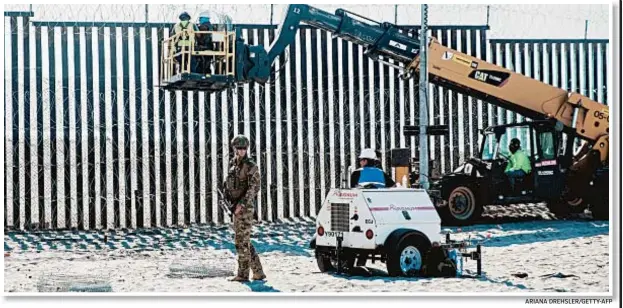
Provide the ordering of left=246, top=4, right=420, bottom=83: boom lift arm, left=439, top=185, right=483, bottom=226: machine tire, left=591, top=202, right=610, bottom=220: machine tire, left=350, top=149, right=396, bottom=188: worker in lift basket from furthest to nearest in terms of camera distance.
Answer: left=439, top=185, right=483, bottom=226: machine tire → left=591, top=202, right=610, bottom=220: machine tire → left=246, top=4, right=420, bottom=83: boom lift arm → left=350, top=149, right=396, bottom=188: worker in lift basket

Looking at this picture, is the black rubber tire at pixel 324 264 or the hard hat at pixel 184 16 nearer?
the black rubber tire at pixel 324 264

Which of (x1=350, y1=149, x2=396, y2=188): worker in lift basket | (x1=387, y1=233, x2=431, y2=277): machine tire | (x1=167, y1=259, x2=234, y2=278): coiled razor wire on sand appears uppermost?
(x1=350, y1=149, x2=396, y2=188): worker in lift basket

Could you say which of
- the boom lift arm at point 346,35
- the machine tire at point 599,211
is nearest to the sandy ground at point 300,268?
the machine tire at point 599,211

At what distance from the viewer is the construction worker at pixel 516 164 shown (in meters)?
14.9

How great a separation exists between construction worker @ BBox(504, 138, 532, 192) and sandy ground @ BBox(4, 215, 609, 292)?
1.36 meters

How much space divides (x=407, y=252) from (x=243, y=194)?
1647mm

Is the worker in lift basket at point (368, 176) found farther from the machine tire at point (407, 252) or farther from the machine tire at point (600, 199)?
the machine tire at point (600, 199)

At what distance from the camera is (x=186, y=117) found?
47.7ft

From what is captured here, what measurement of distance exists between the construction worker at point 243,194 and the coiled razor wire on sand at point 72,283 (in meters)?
1.42

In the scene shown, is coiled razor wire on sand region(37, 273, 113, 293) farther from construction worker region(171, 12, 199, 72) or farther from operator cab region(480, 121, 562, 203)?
operator cab region(480, 121, 562, 203)

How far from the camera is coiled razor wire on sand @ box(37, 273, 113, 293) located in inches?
435

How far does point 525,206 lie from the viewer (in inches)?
628

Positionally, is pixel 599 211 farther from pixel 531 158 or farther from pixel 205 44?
pixel 205 44

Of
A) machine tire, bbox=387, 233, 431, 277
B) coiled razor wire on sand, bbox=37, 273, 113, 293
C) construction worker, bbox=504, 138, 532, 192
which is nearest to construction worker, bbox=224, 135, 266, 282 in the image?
machine tire, bbox=387, 233, 431, 277
